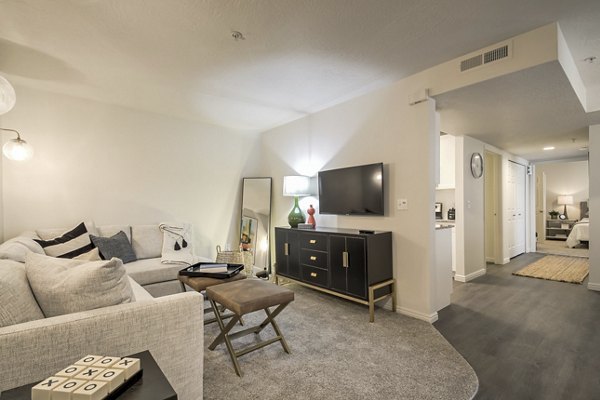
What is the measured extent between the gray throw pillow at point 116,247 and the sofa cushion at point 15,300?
6.84ft

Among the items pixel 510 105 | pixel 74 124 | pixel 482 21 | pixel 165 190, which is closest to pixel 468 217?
pixel 510 105

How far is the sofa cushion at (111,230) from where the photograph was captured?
3.63 meters

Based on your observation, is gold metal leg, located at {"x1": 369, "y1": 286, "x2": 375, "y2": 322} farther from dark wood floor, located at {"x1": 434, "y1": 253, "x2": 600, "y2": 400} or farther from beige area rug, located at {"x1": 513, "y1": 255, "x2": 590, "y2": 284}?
beige area rug, located at {"x1": 513, "y1": 255, "x2": 590, "y2": 284}

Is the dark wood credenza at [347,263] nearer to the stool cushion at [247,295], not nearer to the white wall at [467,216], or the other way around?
the stool cushion at [247,295]

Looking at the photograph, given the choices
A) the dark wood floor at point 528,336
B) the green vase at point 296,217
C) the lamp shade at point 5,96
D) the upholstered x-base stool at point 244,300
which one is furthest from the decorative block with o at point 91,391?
the green vase at point 296,217

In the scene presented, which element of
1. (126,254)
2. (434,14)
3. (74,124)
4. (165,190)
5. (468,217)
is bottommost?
(126,254)

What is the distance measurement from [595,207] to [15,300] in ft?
19.5

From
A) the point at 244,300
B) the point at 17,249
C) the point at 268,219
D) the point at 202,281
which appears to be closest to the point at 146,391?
the point at 244,300

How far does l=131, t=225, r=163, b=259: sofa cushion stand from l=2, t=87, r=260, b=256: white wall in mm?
335

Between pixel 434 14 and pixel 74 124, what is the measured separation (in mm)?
4158

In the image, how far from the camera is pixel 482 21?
2.17 m

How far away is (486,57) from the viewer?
254 centimetres

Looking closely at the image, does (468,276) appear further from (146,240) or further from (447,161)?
(146,240)

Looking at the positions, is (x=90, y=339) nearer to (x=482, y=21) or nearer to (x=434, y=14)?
(x=434, y=14)
